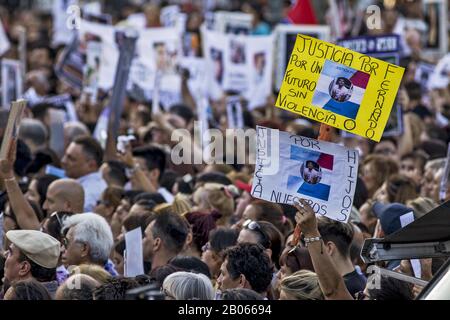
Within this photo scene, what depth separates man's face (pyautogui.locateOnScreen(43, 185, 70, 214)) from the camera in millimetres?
9125

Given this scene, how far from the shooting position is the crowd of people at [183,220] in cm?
608

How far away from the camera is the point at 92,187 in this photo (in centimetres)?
1072

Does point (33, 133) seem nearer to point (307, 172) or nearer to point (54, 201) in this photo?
point (54, 201)

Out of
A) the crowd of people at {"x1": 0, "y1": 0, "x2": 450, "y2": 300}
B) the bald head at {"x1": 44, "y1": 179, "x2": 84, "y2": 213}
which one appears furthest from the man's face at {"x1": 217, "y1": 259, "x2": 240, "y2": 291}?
the bald head at {"x1": 44, "y1": 179, "x2": 84, "y2": 213}

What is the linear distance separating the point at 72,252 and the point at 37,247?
720 mm

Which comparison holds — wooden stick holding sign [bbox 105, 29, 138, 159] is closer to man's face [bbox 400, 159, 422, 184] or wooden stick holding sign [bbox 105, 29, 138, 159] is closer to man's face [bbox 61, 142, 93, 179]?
man's face [bbox 61, 142, 93, 179]

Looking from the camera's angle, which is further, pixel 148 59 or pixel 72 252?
pixel 148 59

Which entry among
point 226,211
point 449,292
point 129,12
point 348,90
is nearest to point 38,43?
point 129,12

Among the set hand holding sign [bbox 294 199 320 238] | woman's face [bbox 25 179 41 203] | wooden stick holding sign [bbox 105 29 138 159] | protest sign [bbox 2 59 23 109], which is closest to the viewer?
hand holding sign [bbox 294 199 320 238]

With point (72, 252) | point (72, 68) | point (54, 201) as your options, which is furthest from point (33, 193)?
point (72, 68)

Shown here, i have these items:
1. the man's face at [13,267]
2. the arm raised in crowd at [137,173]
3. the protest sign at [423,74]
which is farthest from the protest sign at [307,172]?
the protest sign at [423,74]

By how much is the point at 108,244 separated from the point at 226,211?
1779 mm

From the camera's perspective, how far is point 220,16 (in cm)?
1816

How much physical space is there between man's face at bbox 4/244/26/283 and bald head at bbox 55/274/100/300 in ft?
2.52
